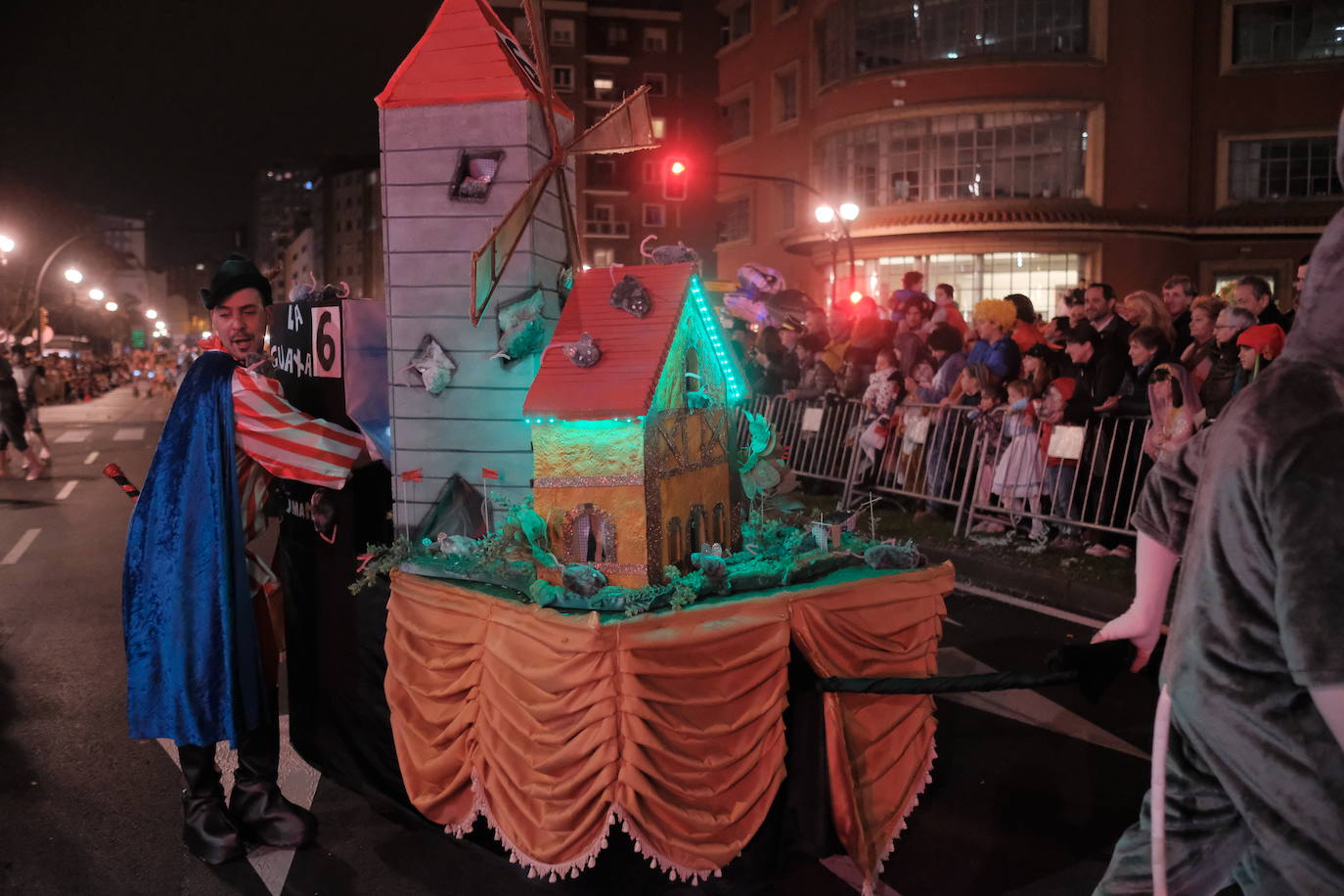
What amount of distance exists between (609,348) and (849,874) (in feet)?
6.72

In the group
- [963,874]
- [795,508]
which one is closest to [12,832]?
[795,508]

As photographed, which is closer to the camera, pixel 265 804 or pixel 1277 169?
pixel 265 804

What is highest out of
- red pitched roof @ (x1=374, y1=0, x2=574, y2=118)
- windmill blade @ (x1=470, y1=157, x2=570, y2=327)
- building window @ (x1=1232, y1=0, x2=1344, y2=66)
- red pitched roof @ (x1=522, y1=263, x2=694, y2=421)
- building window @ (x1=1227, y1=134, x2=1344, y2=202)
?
building window @ (x1=1232, y1=0, x2=1344, y2=66)

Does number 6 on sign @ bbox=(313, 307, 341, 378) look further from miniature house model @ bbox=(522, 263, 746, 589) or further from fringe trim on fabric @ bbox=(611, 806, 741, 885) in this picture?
fringe trim on fabric @ bbox=(611, 806, 741, 885)

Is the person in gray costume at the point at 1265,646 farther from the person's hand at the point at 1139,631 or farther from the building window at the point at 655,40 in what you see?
the building window at the point at 655,40

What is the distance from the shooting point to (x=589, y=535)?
3502mm

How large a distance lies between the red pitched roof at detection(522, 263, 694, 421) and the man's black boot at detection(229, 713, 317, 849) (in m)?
1.71

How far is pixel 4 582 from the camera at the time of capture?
29.4 feet

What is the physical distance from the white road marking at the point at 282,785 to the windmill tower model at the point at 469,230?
1.35 meters

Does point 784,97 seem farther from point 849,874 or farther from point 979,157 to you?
point 849,874

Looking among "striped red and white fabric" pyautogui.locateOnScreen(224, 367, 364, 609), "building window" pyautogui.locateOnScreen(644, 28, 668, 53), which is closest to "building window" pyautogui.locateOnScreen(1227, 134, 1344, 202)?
"striped red and white fabric" pyautogui.locateOnScreen(224, 367, 364, 609)

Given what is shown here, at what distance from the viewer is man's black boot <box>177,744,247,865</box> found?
386 centimetres

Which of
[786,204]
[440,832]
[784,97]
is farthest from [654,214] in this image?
[440,832]

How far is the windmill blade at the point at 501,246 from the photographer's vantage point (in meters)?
3.65
